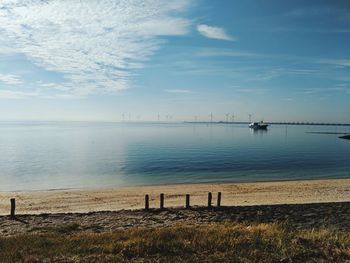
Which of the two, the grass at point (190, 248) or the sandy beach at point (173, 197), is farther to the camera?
the sandy beach at point (173, 197)

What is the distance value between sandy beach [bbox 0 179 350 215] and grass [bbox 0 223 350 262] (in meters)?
15.0

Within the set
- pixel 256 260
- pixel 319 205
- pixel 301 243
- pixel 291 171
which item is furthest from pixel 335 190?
pixel 256 260

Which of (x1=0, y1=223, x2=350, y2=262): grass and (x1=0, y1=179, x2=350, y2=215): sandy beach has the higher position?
(x1=0, y1=223, x2=350, y2=262): grass

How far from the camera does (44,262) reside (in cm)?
982

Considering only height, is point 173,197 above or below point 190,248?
below

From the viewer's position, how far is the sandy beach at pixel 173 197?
93.5ft

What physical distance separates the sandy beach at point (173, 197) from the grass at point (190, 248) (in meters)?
15.0

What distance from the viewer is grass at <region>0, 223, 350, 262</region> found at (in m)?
10.1

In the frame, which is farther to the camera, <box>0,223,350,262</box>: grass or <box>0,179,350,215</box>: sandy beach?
<box>0,179,350,215</box>: sandy beach

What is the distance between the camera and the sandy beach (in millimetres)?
28500

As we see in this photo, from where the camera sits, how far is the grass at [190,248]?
33.2 ft

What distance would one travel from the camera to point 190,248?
1112 cm

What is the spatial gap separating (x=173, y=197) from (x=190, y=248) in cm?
2116

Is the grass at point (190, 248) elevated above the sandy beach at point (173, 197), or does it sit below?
above
